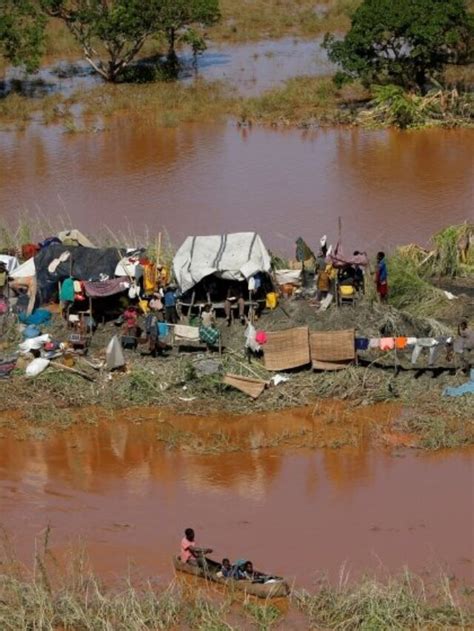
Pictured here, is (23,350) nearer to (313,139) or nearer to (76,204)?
(76,204)

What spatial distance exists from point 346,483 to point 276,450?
958 millimetres

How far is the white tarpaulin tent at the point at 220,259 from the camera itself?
14.0 meters

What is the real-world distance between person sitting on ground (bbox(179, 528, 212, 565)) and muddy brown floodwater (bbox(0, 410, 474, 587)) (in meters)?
0.26

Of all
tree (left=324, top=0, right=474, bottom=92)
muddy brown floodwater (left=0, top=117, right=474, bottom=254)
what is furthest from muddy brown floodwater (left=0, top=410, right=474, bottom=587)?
tree (left=324, top=0, right=474, bottom=92)

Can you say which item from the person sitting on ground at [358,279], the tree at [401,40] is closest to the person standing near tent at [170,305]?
the person sitting on ground at [358,279]

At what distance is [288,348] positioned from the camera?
1328 centimetres

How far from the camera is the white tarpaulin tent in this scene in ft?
45.9

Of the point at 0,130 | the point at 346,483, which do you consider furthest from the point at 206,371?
the point at 0,130

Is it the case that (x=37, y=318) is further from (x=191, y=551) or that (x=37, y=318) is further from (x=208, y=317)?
(x=191, y=551)

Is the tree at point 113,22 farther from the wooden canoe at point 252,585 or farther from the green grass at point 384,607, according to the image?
the green grass at point 384,607

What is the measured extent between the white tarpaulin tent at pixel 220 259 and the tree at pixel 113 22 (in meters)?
14.1

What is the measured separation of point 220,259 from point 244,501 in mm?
3854

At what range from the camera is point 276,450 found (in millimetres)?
12172

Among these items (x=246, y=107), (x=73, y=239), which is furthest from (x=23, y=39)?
(x=73, y=239)
